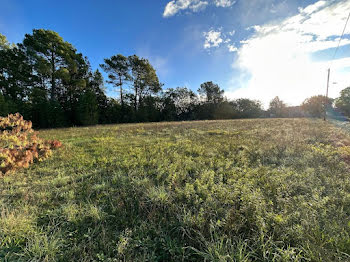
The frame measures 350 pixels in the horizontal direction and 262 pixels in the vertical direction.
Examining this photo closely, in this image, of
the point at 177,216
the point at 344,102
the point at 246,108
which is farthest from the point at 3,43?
the point at 344,102

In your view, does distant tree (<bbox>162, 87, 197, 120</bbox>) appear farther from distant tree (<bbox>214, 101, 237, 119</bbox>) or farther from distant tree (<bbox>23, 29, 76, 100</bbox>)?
distant tree (<bbox>23, 29, 76, 100</bbox>)

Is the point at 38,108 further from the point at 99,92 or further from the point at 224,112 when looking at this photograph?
the point at 224,112

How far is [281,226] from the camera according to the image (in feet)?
5.73

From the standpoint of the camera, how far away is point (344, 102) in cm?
4059

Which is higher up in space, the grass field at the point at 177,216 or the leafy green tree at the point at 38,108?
the leafy green tree at the point at 38,108

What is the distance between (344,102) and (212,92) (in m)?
40.7

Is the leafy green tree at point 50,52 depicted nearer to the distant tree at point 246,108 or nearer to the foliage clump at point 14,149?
the foliage clump at point 14,149

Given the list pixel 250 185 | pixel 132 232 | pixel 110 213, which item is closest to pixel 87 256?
pixel 132 232

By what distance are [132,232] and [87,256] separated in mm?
502

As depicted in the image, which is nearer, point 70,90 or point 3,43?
point 3,43

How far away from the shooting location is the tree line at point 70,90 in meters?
15.9

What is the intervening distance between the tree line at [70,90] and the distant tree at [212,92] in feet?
10.4

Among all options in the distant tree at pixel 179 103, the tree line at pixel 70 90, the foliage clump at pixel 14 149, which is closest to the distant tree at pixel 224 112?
the tree line at pixel 70 90

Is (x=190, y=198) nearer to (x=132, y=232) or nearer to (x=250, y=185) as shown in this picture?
(x=132, y=232)
